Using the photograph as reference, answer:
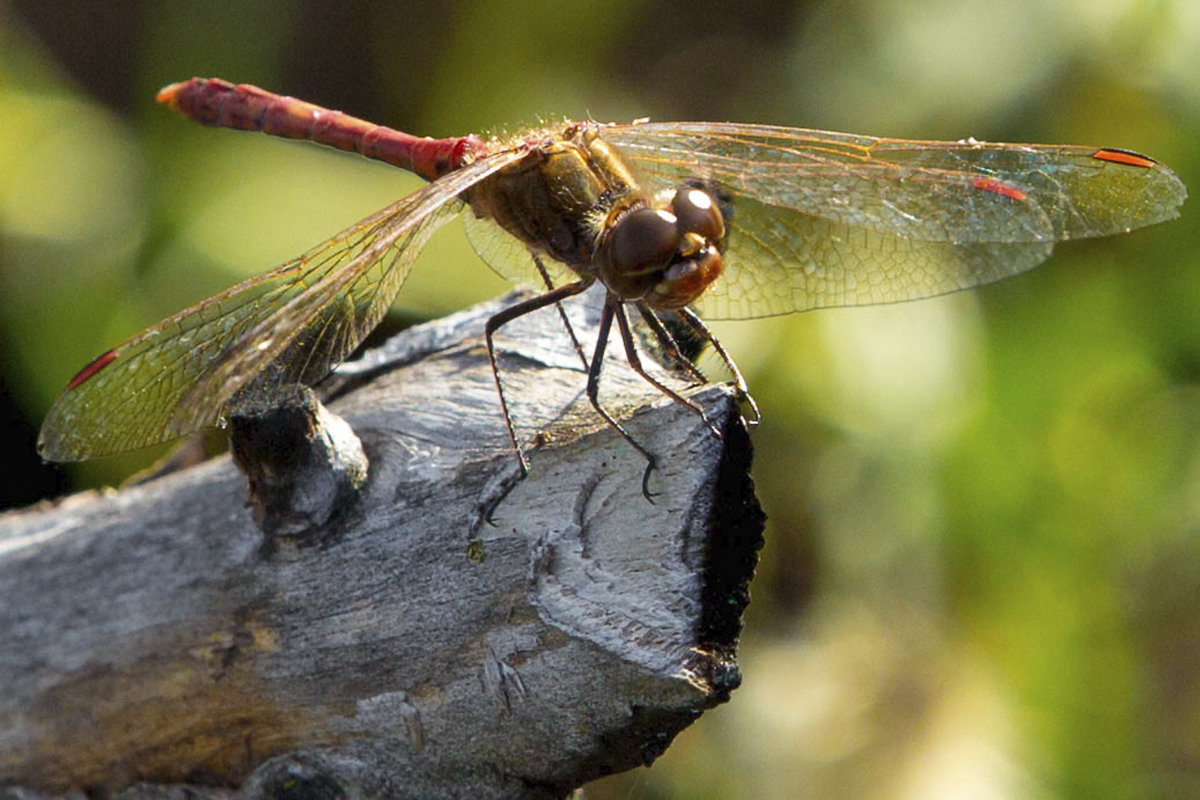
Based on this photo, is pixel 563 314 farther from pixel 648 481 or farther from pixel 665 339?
pixel 648 481

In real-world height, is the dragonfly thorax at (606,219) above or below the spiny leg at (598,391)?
above

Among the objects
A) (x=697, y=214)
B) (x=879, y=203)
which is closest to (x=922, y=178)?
(x=879, y=203)

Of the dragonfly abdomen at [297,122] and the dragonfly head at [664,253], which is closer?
the dragonfly head at [664,253]

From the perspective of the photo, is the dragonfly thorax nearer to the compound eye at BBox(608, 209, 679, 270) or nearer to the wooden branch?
the compound eye at BBox(608, 209, 679, 270)

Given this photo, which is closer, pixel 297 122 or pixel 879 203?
pixel 879 203

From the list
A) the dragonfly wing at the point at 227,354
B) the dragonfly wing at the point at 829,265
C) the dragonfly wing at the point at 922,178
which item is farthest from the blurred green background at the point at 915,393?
the dragonfly wing at the point at 227,354

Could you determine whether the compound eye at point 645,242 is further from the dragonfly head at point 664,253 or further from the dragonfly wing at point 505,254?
the dragonfly wing at point 505,254

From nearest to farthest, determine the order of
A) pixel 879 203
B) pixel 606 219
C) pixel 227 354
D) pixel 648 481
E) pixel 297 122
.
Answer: pixel 648 481
pixel 227 354
pixel 606 219
pixel 879 203
pixel 297 122

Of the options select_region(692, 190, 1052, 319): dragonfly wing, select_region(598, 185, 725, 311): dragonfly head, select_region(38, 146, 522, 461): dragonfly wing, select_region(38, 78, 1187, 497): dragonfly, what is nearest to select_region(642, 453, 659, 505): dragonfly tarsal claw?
select_region(38, 78, 1187, 497): dragonfly
